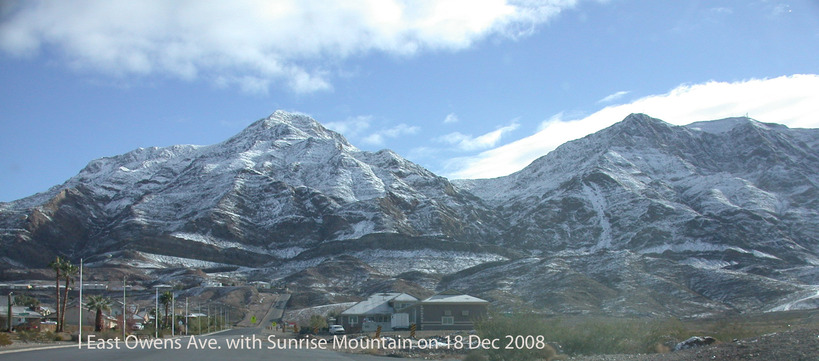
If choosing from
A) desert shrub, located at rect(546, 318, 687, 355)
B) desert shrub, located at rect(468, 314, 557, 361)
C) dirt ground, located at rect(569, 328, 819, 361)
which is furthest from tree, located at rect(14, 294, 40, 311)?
dirt ground, located at rect(569, 328, 819, 361)

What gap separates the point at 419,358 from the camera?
41.2 metres

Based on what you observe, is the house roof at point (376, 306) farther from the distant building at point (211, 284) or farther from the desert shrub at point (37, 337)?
the distant building at point (211, 284)

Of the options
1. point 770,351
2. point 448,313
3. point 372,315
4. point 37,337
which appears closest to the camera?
point 770,351

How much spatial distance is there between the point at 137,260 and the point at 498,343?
185 m

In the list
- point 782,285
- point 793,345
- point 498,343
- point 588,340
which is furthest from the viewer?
point 782,285

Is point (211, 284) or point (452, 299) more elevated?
point (211, 284)

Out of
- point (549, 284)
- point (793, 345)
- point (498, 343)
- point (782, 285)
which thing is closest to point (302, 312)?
point (549, 284)

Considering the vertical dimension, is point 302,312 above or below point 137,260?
below

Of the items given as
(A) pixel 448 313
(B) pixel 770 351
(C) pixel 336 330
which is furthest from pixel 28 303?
(B) pixel 770 351

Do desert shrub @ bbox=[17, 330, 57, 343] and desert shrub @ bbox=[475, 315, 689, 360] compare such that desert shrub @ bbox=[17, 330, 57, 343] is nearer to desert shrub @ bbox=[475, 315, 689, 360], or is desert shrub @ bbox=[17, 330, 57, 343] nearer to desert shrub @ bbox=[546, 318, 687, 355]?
desert shrub @ bbox=[475, 315, 689, 360]

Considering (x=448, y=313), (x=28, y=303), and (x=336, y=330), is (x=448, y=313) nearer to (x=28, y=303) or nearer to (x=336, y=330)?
(x=336, y=330)

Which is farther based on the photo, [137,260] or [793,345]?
[137,260]

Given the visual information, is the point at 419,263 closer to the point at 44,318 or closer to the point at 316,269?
the point at 316,269

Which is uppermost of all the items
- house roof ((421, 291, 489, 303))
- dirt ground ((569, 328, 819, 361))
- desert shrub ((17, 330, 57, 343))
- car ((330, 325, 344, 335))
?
dirt ground ((569, 328, 819, 361))
